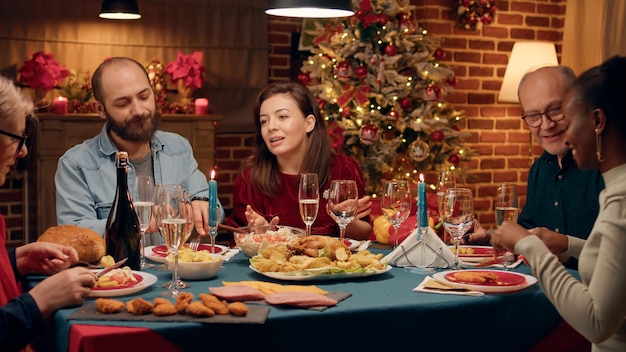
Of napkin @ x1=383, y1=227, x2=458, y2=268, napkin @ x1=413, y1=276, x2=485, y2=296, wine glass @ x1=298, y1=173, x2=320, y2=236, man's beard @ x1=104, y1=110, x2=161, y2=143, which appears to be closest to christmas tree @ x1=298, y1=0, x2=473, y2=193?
man's beard @ x1=104, y1=110, x2=161, y2=143

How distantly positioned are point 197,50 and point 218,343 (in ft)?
16.1

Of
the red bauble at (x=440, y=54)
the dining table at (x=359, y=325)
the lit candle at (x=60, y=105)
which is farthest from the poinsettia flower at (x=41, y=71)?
the dining table at (x=359, y=325)

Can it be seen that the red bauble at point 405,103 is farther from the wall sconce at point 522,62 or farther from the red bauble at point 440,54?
the wall sconce at point 522,62

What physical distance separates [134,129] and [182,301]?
161 cm

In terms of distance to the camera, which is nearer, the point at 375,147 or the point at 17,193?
the point at 375,147

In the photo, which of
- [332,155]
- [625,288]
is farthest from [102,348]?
[332,155]

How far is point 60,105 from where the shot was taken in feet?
18.9

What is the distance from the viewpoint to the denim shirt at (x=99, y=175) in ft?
10.3

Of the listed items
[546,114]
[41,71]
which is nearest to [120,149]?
[546,114]

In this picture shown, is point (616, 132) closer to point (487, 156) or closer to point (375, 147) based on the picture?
point (375, 147)

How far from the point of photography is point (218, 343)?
187 cm

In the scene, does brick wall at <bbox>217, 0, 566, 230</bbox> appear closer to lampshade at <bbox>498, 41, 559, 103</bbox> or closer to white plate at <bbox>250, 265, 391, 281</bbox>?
lampshade at <bbox>498, 41, 559, 103</bbox>

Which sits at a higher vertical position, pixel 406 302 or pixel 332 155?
pixel 332 155

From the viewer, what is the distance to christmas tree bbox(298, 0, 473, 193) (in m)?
5.51
